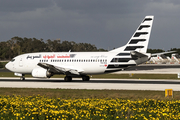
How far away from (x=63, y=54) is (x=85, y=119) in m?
30.0

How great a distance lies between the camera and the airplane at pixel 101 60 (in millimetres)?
38312

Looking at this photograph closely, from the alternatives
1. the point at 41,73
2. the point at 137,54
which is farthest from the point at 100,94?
the point at 41,73

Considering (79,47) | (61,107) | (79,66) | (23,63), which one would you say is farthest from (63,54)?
(79,47)

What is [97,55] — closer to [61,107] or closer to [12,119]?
[61,107]

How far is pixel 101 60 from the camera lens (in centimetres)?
3959

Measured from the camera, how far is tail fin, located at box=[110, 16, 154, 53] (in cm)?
3956

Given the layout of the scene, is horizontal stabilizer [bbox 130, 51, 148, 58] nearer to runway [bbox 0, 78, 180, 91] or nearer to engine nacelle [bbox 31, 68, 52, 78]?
runway [bbox 0, 78, 180, 91]

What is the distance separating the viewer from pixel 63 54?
4272 cm

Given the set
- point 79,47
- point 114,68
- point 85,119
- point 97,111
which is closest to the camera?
point 85,119

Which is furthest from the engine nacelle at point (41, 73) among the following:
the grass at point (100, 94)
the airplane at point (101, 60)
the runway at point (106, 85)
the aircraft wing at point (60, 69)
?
the grass at point (100, 94)

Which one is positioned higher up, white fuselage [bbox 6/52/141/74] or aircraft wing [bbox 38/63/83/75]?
white fuselage [bbox 6/52/141/74]

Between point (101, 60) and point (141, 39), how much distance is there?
5.88 metres

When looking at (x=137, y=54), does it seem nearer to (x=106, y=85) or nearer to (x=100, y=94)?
(x=106, y=85)

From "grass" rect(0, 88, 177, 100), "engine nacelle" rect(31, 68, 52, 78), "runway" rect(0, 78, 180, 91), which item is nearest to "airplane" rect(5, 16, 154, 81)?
"engine nacelle" rect(31, 68, 52, 78)
